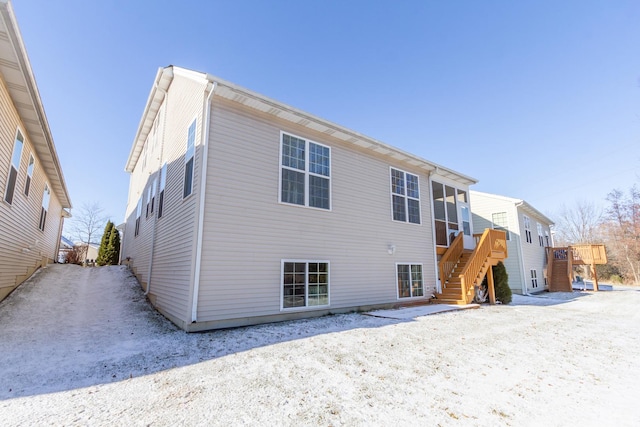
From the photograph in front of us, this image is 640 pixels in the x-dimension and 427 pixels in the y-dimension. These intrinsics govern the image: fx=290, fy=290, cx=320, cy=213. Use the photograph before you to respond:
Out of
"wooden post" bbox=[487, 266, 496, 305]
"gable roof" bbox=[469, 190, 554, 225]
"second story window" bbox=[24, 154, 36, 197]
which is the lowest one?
"wooden post" bbox=[487, 266, 496, 305]

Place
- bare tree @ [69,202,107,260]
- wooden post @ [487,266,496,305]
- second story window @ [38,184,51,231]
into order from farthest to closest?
bare tree @ [69,202,107,260], second story window @ [38,184,51,231], wooden post @ [487,266,496,305]

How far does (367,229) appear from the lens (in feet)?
30.9

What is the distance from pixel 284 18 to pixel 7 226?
438 inches

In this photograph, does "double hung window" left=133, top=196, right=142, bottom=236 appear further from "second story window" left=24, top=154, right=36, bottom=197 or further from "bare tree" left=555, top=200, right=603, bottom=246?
"bare tree" left=555, top=200, right=603, bottom=246

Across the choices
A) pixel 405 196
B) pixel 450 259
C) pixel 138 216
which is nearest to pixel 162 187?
pixel 138 216

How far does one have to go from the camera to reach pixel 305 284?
25.3ft

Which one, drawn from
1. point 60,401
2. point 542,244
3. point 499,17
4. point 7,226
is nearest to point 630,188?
point 542,244

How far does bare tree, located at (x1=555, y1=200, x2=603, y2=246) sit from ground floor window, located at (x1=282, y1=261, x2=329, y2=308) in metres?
42.0

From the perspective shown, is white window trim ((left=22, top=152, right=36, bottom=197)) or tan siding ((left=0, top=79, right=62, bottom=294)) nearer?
tan siding ((left=0, top=79, right=62, bottom=294))

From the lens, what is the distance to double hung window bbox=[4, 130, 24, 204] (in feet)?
23.9

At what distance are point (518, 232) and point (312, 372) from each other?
18599 millimetres

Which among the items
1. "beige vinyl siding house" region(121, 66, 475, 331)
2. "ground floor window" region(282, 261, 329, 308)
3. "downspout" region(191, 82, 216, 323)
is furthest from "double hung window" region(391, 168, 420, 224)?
"downspout" region(191, 82, 216, 323)

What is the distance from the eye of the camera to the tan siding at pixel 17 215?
675 centimetres

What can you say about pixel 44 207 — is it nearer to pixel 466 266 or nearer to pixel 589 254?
pixel 466 266
